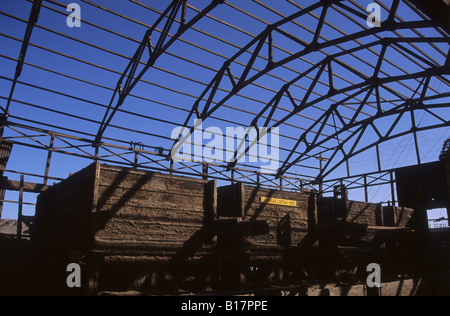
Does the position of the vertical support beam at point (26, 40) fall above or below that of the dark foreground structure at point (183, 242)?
above

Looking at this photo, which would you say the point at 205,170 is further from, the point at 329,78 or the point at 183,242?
the point at 183,242

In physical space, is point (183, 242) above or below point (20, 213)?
below

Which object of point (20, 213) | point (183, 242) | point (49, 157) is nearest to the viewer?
point (183, 242)

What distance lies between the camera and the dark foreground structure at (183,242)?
480cm

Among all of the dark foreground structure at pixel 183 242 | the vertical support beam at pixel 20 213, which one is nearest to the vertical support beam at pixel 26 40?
the vertical support beam at pixel 20 213

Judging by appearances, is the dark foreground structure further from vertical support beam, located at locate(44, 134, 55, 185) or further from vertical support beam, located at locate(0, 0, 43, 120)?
vertical support beam, located at locate(0, 0, 43, 120)

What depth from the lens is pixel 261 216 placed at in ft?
21.2

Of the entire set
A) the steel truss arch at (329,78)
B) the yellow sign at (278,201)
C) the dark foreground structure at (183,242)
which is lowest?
the dark foreground structure at (183,242)

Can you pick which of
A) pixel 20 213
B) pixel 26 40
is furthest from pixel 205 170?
pixel 26 40

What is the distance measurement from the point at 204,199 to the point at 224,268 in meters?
1.29

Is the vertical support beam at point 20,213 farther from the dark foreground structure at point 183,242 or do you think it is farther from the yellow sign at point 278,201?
the yellow sign at point 278,201

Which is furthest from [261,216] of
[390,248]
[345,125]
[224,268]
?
[345,125]

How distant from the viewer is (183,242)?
5.32 metres
